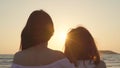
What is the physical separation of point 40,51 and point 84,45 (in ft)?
5.91

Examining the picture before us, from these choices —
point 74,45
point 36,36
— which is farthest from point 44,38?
point 74,45

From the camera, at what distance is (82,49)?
4918mm

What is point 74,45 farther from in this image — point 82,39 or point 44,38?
point 44,38

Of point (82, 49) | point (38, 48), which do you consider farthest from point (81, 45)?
point (38, 48)

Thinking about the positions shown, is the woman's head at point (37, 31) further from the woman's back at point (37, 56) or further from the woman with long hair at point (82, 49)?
A: the woman with long hair at point (82, 49)

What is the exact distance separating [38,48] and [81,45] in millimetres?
1790

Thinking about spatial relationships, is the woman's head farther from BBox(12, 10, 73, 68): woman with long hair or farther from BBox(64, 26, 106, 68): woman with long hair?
BBox(64, 26, 106, 68): woman with long hair

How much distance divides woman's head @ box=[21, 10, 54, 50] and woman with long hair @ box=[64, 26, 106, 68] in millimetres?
1590

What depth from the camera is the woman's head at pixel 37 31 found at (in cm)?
322

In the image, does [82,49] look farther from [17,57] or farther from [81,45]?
[17,57]

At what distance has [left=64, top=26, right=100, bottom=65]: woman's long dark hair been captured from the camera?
4840 mm

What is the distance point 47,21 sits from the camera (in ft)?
10.6

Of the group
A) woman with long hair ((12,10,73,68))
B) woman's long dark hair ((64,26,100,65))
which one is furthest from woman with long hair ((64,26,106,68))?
woman with long hair ((12,10,73,68))

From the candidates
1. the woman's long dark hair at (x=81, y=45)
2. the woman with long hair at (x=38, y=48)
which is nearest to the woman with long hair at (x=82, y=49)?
→ the woman's long dark hair at (x=81, y=45)
